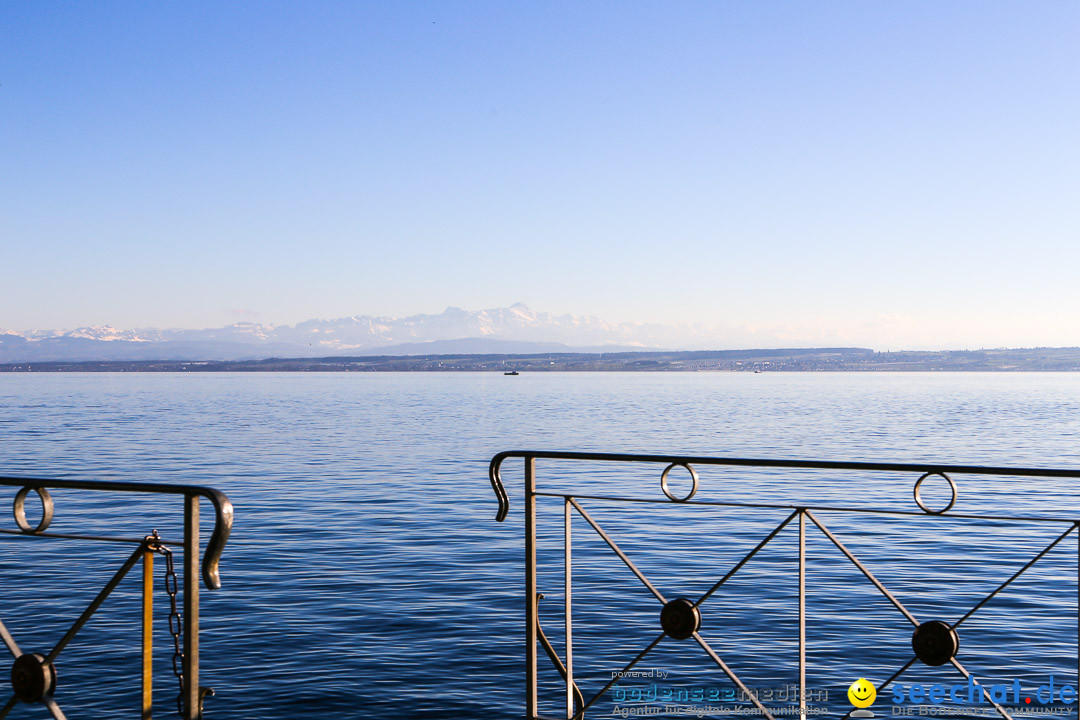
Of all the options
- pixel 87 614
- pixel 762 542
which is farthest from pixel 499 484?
pixel 87 614

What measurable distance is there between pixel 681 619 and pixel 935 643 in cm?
103

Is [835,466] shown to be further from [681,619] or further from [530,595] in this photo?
→ [530,595]

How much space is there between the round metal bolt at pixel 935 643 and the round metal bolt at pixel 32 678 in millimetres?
3216

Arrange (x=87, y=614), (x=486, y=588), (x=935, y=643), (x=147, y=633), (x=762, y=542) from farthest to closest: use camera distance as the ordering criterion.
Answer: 1. (x=486, y=588)
2. (x=762, y=542)
3. (x=935, y=643)
4. (x=87, y=614)
5. (x=147, y=633)

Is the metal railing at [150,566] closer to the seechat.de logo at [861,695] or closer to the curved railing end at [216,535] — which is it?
the curved railing end at [216,535]

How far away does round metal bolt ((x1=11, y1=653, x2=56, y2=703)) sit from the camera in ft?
11.8

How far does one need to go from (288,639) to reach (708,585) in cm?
532

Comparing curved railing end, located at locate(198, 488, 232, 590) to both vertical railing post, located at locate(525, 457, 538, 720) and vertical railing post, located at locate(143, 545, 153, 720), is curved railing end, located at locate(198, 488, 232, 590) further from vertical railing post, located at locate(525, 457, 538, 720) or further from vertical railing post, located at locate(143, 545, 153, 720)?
vertical railing post, located at locate(525, 457, 538, 720)

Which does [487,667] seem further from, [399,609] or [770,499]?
[770,499]

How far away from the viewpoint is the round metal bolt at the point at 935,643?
3.96 metres

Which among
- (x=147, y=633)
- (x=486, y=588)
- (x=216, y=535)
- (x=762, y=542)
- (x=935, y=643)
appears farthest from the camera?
(x=486, y=588)

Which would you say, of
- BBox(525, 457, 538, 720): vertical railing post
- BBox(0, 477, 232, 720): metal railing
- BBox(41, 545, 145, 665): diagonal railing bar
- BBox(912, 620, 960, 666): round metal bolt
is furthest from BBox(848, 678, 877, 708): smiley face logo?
BBox(41, 545, 145, 665): diagonal railing bar

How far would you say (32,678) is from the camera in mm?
3619

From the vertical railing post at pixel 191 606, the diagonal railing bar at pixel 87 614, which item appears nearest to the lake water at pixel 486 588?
the diagonal railing bar at pixel 87 614
